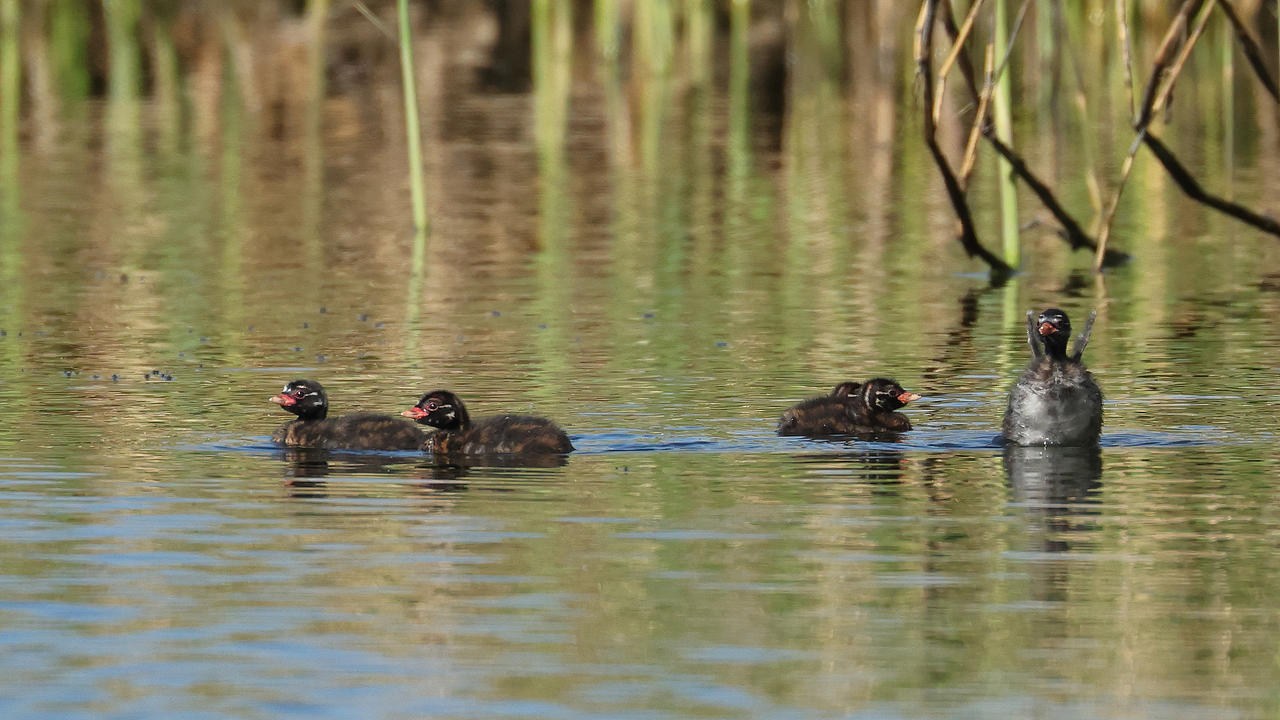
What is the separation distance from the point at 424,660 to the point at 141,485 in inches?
145

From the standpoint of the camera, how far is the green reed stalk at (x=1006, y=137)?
59.1 ft

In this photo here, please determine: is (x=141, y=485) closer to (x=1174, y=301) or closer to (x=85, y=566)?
(x=85, y=566)

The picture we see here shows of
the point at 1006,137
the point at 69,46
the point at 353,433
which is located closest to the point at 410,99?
the point at 1006,137

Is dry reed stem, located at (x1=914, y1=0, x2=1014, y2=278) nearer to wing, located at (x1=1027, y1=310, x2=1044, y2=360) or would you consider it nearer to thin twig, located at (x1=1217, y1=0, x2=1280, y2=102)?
wing, located at (x1=1027, y1=310, x2=1044, y2=360)

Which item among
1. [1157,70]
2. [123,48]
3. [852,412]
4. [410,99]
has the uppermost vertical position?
[123,48]

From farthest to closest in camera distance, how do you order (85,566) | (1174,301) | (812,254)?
(812,254), (1174,301), (85,566)

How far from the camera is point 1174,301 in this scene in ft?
62.4

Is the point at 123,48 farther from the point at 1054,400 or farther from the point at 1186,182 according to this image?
the point at 1054,400

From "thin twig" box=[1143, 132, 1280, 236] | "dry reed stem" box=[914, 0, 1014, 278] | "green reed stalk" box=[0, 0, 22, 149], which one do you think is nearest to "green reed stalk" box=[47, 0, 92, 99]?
"green reed stalk" box=[0, 0, 22, 149]

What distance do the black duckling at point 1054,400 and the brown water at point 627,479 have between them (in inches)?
8.0

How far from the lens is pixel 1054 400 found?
12.6 m

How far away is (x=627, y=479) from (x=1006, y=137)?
813cm

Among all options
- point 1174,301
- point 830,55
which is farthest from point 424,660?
point 830,55

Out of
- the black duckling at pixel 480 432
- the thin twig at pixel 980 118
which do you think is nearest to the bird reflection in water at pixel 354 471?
the black duckling at pixel 480 432
